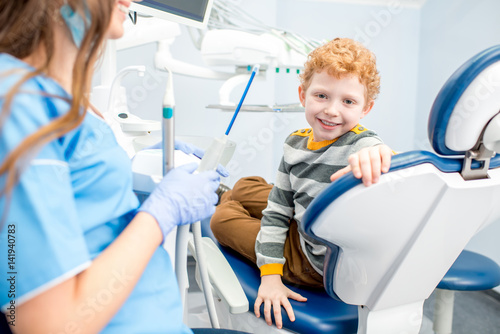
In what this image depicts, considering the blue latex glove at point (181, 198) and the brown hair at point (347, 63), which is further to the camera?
the brown hair at point (347, 63)

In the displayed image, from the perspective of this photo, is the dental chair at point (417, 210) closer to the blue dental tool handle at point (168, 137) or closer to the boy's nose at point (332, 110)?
the blue dental tool handle at point (168, 137)

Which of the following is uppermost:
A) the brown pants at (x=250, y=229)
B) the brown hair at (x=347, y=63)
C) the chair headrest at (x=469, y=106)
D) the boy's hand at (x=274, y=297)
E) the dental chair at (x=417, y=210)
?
the brown hair at (x=347, y=63)

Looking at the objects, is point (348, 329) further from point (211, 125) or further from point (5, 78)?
point (211, 125)

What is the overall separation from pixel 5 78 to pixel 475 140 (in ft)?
2.18

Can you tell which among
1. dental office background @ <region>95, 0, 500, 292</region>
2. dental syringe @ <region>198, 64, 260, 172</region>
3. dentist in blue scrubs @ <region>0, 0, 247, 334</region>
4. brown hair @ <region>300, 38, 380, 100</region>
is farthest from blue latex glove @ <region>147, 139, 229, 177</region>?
dental office background @ <region>95, 0, 500, 292</region>

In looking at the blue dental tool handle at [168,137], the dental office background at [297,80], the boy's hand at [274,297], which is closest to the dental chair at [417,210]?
the boy's hand at [274,297]

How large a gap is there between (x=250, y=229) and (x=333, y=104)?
0.46m

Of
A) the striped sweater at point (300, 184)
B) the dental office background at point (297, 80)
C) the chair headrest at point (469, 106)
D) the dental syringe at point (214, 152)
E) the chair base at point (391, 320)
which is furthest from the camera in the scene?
the dental office background at point (297, 80)

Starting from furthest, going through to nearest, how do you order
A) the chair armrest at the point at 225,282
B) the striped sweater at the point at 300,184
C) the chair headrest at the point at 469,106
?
the striped sweater at the point at 300,184, the chair armrest at the point at 225,282, the chair headrest at the point at 469,106

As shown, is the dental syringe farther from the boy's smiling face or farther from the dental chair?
the boy's smiling face

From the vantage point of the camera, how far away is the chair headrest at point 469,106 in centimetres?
58

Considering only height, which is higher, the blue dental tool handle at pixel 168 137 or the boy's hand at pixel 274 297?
the blue dental tool handle at pixel 168 137

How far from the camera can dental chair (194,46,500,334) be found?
1.98ft

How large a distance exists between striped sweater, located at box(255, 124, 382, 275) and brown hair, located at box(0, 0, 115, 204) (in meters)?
0.61
